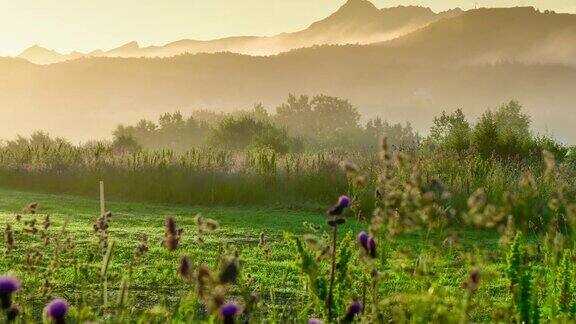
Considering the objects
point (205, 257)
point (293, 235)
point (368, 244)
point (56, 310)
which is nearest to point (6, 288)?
point (56, 310)

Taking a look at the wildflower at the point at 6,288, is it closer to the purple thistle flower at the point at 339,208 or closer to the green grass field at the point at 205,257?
the green grass field at the point at 205,257

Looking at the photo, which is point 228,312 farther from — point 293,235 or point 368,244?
point 293,235

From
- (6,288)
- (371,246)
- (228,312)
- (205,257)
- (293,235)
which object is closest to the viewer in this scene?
→ (228,312)

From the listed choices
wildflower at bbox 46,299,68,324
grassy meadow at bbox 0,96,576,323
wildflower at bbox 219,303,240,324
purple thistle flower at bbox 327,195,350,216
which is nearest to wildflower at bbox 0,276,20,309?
grassy meadow at bbox 0,96,576,323

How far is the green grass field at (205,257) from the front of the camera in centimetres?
514

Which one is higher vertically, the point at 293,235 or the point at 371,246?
the point at 371,246

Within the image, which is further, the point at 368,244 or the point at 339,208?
the point at 368,244

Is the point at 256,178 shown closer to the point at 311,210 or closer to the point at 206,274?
the point at 311,210

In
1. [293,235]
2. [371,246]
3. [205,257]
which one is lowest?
[205,257]

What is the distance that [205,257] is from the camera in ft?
27.2

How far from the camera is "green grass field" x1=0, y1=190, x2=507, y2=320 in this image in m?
5.14

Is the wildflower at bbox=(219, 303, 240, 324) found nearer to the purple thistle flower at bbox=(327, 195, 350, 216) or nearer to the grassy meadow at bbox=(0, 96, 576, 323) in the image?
the grassy meadow at bbox=(0, 96, 576, 323)

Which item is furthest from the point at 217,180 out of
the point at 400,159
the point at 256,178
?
the point at 400,159

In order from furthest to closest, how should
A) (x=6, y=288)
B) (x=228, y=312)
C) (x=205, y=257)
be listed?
(x=205, y=257) < (x=6, y=288) < (x=228, y=312)
